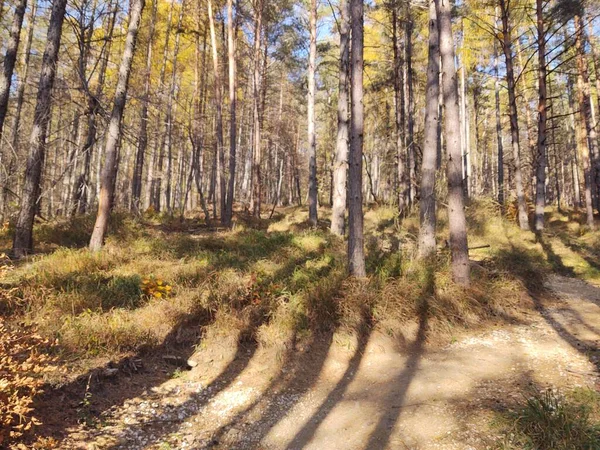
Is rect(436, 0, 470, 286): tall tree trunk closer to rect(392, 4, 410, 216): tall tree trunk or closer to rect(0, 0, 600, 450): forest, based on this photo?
rect(0, 0, 600, 450): forest

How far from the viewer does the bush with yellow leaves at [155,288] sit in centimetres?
607

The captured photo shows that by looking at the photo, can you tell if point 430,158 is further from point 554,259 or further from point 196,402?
point 196,402

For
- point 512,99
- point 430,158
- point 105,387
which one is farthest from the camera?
point 512,99

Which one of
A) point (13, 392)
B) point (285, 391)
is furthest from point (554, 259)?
point (13, 392)

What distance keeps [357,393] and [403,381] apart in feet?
1.92

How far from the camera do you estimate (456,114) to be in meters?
6.80

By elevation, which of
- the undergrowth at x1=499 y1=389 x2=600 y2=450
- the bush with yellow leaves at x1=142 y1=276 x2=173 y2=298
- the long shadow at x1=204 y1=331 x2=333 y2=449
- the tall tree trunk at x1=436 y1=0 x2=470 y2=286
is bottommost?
the long shadow at x1=204 y1=331 x2=333 y2=449

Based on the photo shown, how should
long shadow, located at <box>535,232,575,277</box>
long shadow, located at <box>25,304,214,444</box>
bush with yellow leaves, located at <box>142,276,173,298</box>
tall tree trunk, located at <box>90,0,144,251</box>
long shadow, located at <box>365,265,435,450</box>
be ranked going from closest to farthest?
long shadow, located at <box>365,265,435,450</box> → long shadow, located at <box>25,304,214,444</box> → bush with yellow leaves, located at <box>142,276,173,298</box> → tall tree trunk, located at <box>90,0,144,251</box> → long shadow, located at <box>535,232,575,277</box>

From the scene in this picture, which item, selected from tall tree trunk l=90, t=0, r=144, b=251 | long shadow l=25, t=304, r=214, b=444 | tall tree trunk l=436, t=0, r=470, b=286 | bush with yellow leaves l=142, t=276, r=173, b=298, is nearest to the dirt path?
long shadow l=25, t=304, r=214, b=444

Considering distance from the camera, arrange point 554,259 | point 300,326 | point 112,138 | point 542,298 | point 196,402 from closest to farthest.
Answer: point 196,402, point 300,326, point 542,298, point 112,138, point 554,259

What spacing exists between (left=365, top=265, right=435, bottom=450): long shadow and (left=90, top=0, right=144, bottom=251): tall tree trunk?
710 cm

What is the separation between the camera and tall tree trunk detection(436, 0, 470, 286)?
6.41 m

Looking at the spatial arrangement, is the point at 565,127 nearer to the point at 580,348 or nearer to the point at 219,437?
the point at 580,348

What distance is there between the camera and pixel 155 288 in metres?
6.24
